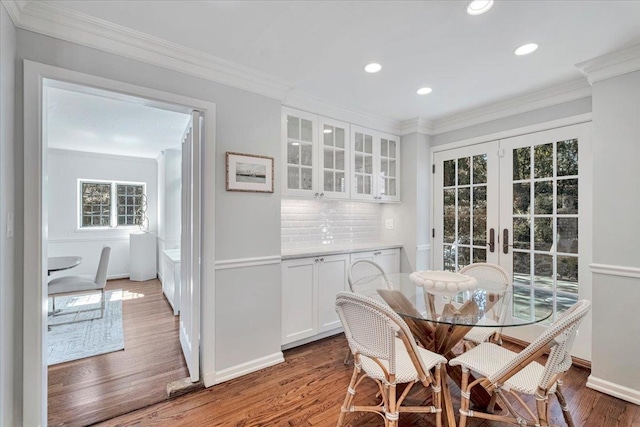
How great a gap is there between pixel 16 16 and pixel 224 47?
1.11m

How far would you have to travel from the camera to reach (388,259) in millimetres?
3719

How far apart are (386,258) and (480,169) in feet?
4.97

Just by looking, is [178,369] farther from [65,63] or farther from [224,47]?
[224,47]

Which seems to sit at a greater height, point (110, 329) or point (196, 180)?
point (196, 180)

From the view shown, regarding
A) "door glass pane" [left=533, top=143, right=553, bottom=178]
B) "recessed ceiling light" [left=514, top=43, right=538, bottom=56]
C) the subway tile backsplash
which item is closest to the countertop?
the subway tile backsplash

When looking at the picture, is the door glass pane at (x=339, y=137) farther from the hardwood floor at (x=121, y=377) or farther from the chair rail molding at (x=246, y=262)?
the hardwood floor at (x=121, y=377)

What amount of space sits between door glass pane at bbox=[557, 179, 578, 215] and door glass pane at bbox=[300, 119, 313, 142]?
248cm

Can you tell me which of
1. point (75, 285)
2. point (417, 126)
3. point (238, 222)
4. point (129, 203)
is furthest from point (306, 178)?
point (129, 203)

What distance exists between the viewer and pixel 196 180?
2.36 m

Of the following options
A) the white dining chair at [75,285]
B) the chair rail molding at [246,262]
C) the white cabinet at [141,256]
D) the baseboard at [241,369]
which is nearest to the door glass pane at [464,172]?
the chair rail molding at [246,262]

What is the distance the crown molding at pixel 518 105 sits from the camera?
263 centimetres

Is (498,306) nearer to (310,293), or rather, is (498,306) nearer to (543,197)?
(543,197)

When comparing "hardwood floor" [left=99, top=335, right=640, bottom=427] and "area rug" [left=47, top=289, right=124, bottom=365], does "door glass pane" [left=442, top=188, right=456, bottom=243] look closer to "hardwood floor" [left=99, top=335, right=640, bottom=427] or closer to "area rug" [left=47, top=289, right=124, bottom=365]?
"hardwood floor" [left=99, top=335, right=640, bottom=427]

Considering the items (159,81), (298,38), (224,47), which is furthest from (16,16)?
(298,38)
